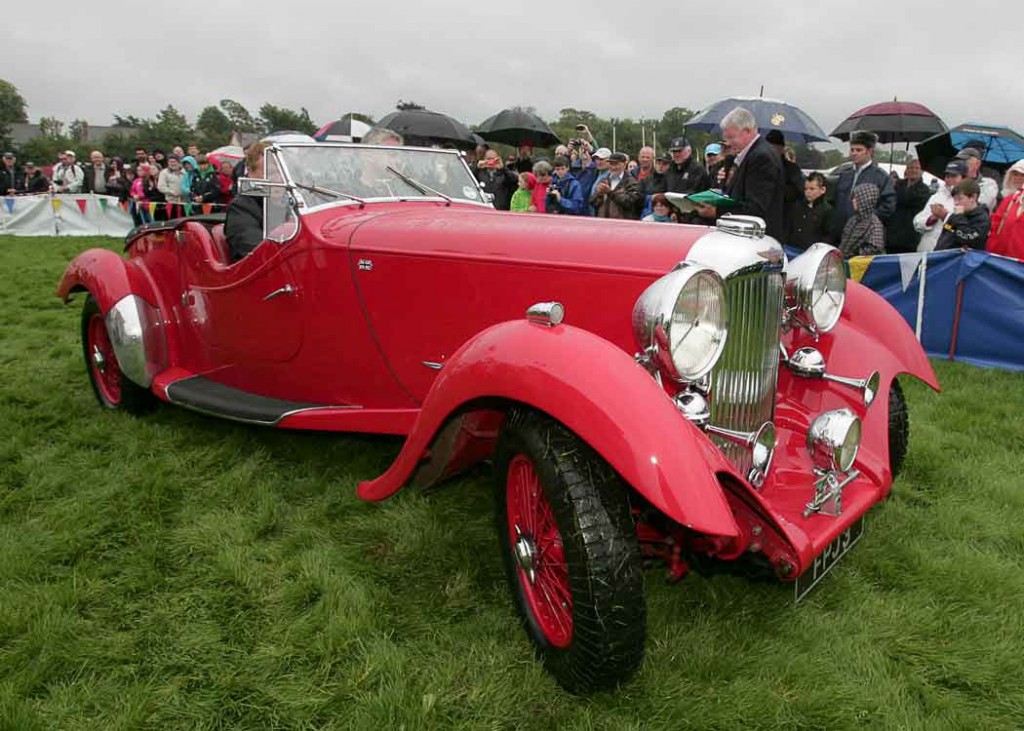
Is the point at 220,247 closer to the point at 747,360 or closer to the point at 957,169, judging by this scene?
the point at 747,360

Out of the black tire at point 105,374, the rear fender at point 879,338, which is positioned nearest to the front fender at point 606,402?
the rear fender at point 879,338

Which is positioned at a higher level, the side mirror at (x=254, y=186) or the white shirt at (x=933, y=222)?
the side mirror at (x=254, y=186)

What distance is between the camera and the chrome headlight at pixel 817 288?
9.08 ft

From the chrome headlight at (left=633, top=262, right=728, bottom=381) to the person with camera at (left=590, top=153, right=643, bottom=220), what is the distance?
512 centimetres

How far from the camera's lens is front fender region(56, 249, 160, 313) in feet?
13.7

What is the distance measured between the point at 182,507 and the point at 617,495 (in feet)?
7.24

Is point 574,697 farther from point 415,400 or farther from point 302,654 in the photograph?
point 415,400

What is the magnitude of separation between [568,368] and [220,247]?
279 centimetres

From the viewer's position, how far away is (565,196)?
8188 millimetres

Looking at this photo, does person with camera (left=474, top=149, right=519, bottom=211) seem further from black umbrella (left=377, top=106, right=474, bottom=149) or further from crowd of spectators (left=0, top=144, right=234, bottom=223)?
crowd of spectators (left=0, top=144, right=234, bottom=223)

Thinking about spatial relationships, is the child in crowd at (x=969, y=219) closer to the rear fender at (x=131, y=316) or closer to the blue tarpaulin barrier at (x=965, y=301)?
the blue tarpaulin barrier at (x=965, y=301)

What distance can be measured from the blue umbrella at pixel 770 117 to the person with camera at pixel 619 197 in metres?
2.03

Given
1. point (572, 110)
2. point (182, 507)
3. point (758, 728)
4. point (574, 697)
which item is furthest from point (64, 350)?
point (572, 110)

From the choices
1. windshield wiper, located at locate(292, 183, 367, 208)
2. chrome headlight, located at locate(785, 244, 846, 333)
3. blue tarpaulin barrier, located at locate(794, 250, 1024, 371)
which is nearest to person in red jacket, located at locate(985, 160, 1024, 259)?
blue tarpaulin barrier, located at locate(794, 250, 1024, 371)
